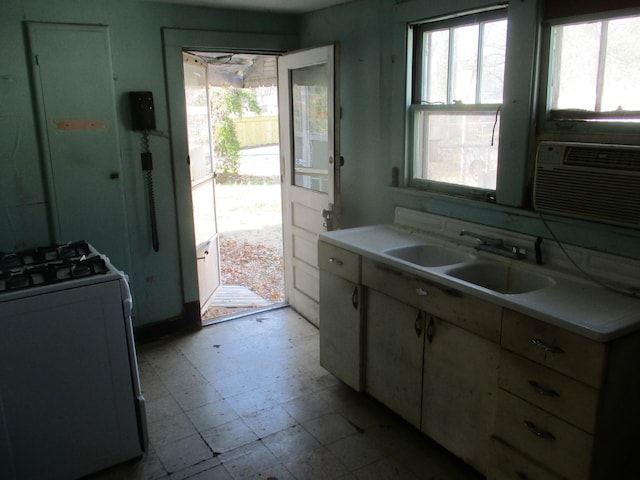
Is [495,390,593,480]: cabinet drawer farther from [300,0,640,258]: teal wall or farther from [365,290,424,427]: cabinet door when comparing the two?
[300,0,640,258]: teal wall

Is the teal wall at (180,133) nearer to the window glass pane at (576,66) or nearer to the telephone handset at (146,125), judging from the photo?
the telephone handset at (146,125)

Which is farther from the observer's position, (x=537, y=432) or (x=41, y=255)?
(x=41, y=255)

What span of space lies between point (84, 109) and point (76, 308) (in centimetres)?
162

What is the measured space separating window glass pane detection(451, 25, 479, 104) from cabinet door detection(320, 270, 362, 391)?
1.19m

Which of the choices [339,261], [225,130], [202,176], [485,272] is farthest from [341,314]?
[225,130]

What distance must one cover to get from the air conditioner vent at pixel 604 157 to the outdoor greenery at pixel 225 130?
8.65 m

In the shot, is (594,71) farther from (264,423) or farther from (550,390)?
(264,423)

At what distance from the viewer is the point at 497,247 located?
2.55 m

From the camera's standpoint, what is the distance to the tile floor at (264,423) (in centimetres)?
247

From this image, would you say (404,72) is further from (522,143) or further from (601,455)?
(601,455)

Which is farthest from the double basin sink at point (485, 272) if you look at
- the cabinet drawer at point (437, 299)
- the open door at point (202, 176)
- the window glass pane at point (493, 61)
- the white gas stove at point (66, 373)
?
the open door at point (202, 176)

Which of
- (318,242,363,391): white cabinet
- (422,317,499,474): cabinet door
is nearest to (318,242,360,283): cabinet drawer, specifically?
(318,242,363,391): white cabinet

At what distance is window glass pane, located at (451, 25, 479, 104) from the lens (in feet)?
8.91

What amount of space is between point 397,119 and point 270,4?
1278 millimetres
